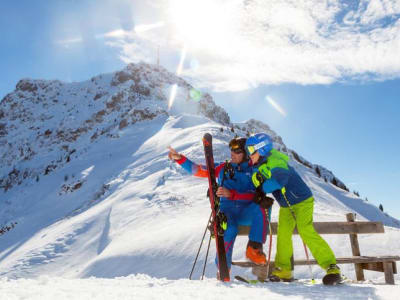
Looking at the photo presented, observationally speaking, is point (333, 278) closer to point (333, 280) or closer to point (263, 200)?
point (333, 280)

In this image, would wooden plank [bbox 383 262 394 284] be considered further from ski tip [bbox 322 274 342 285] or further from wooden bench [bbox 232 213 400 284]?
ski tip [bbox 322 274 342 285]

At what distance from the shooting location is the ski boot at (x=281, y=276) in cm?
439

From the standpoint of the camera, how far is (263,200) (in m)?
4.15

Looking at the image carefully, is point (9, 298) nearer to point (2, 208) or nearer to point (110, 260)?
point (110, 260)

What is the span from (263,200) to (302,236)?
2.42ft

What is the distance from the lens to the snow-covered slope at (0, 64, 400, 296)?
7883 mm

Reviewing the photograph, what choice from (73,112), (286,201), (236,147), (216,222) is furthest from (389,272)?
(73,112)

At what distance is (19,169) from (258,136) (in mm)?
43151

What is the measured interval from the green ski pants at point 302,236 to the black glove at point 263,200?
439mm

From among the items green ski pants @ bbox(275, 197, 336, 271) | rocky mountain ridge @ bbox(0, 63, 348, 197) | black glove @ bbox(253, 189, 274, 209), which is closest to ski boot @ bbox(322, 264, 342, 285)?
green ski pants @ bbox(275, 197, 336, 271)

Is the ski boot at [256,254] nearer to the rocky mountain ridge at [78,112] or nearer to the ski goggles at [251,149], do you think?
the ski goggles at [251,149]

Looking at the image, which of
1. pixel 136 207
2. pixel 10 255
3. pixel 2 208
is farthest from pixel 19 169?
pixel 136 207

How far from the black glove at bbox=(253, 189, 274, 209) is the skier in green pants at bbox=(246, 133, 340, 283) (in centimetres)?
10

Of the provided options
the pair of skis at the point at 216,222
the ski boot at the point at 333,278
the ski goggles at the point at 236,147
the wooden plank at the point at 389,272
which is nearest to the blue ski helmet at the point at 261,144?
the ski goggles at the point at 236,147
